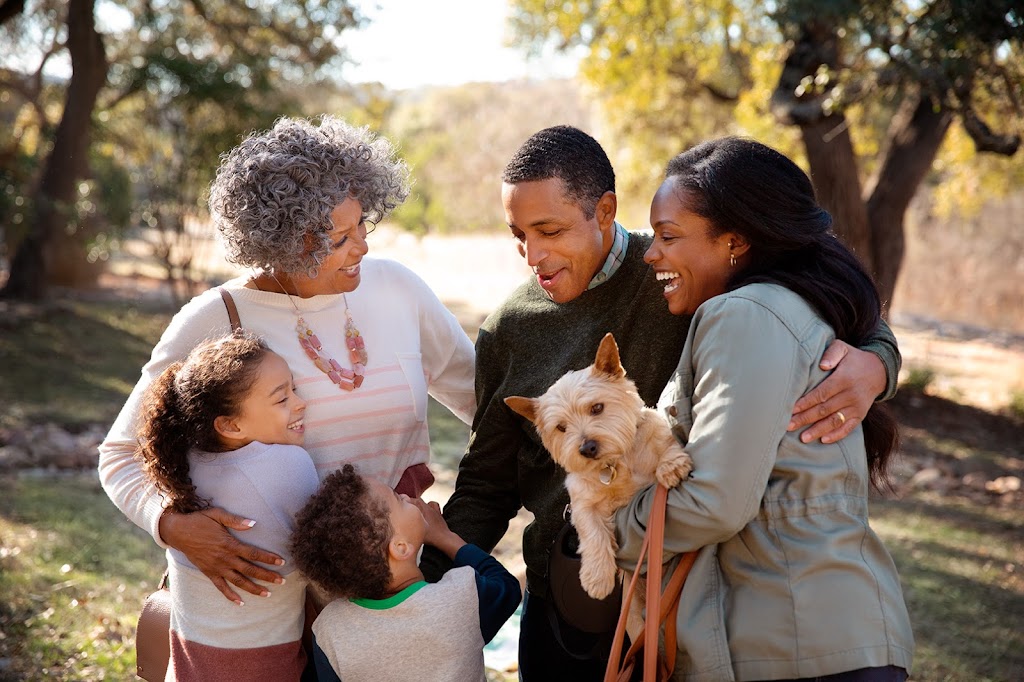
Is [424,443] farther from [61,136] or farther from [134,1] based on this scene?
[134,1]

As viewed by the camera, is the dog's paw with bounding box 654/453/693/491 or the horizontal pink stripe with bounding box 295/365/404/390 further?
the horizontal pink stripe with bounding box 295/365/404/390

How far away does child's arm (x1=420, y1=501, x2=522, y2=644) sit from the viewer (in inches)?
109

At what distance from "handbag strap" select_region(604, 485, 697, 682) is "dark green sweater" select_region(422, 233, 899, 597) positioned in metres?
0.75

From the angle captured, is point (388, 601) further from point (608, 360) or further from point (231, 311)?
point (231, 311)

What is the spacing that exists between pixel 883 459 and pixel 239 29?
1666 centimetres

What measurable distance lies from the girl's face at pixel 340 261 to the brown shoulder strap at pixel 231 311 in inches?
7.7

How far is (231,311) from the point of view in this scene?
306cm

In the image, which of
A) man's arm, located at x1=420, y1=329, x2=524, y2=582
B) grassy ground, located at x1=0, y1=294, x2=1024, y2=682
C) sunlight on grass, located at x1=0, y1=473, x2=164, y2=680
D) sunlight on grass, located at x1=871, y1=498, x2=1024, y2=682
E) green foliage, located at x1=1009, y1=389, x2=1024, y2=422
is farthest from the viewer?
green foliage, located at x1=1009, y1=389, x2=1024, y2=422

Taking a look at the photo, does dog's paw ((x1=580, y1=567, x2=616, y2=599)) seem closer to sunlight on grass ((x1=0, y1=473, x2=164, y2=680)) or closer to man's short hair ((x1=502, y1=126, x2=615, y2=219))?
man's short hair ((x1=502, y1=126, x2=615, y2=219))

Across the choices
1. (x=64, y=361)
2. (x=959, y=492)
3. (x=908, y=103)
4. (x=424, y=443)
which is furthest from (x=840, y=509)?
(x=64, y=361)

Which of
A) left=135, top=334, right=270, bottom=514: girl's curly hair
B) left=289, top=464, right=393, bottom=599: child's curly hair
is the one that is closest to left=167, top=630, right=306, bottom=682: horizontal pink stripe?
left=289, top=464, right=393, bottom=599: child's curly hair

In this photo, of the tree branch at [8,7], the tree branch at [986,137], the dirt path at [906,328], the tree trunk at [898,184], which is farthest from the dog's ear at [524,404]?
the tree trunk at [898,184]

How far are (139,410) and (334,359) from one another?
63 cm

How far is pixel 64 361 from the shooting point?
13.0m
